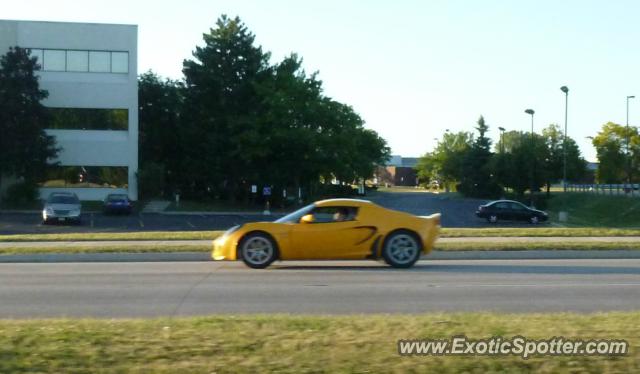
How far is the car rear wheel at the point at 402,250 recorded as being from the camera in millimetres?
17078

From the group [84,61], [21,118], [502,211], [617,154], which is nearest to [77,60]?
[84,61]

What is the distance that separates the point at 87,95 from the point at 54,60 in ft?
9.72

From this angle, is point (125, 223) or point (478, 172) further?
point (478, 172)

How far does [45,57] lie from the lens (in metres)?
52.9

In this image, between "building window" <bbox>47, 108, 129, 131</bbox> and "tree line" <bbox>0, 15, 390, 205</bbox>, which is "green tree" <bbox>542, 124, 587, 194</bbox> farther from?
"building window" <bbox>47, 108, 129, 131</bbox>

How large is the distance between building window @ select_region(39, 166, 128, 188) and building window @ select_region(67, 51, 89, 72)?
247 inches

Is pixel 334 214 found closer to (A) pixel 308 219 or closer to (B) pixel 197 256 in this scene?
(A) pixel 308 219

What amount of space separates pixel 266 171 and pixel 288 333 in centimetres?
4842

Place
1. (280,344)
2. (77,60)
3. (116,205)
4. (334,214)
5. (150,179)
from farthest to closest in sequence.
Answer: (150,179)
(77,60)
(116,205)
(334,214)
(280,344)

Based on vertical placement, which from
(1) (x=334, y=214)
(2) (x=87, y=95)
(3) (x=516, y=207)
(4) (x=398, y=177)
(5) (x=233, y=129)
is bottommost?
(3) (x=516, y=207)

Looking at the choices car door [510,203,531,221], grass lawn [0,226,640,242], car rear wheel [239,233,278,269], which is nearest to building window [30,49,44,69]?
car door [510,203,531,221]

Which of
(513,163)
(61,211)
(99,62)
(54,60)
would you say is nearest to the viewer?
(61,211)

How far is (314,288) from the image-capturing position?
13.7 metres

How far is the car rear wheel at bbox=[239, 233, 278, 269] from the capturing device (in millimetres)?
16922
